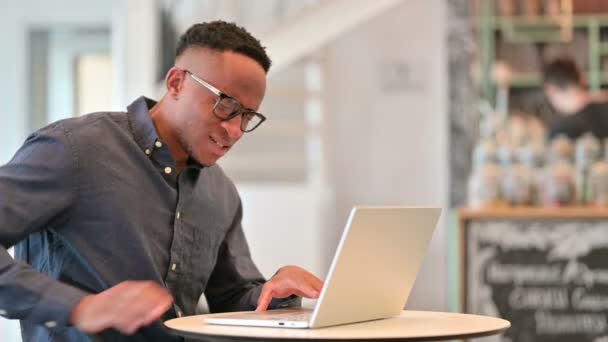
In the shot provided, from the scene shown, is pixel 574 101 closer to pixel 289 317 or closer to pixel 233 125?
pixel 233 125

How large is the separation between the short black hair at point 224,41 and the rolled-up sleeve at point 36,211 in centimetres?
31

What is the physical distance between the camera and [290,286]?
85.3 inches

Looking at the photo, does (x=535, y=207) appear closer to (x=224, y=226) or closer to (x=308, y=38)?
(x=308, y=38)

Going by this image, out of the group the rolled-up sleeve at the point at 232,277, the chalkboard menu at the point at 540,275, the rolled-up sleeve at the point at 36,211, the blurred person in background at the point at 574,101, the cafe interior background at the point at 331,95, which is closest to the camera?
the rolled-up sleeve at the point at 36,211

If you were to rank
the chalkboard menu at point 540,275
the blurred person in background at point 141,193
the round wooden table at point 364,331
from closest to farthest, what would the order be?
the round wooden table at point 364,331
the blurred person in background at point 141,193
the chalkboard menu at point 540,275

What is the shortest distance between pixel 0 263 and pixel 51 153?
0.24 m

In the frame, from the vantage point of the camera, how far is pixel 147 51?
18.0ft

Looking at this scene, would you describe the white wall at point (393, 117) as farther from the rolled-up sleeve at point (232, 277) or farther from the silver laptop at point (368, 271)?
the silver laptop at point (368, 271)

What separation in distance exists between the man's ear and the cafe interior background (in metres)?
2.65

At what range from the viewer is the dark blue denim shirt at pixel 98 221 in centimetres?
186

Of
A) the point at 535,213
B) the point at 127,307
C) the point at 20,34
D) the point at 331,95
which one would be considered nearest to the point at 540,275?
the point at 535,213

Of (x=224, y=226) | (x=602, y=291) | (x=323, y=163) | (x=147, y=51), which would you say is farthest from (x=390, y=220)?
(x=323, y=163)

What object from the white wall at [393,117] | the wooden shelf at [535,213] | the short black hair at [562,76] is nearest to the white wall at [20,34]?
the white wall at [393,117]

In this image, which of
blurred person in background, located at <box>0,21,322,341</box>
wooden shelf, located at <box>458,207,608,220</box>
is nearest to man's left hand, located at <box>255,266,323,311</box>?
blurred person in background, located at <box>0,21,322,341</box>
